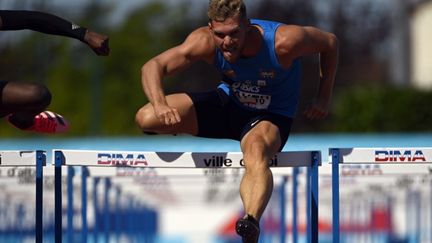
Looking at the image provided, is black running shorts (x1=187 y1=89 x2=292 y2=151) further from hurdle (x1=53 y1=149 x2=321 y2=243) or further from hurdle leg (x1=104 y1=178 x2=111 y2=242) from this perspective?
hurdle leg (x1=104 y1=178 x2=111 y2=242)

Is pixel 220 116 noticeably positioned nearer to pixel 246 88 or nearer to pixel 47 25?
pixel 246 88

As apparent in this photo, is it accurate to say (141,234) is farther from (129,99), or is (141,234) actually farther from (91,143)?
(129,99)

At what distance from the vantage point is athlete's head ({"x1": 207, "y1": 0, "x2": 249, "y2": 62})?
23.9ft

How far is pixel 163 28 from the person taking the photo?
2852 cm

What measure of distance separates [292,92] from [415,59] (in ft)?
84.3

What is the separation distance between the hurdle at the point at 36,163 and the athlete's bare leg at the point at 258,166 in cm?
126

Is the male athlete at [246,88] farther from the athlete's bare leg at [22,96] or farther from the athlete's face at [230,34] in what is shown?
the athlete's bare leg at [22,96]

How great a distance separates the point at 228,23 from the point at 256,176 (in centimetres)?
94

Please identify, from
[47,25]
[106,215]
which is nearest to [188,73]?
[106,215]

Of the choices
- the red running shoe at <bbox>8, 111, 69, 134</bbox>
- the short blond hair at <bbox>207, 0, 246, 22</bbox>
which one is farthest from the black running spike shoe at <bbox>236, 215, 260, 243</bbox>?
the red running shoe at <bbox>8, 111, 69, 134</bbox>

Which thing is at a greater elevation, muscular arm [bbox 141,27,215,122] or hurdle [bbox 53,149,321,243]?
muscular arm [bbox 141,27,215,122]

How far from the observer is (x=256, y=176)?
23.2 ft

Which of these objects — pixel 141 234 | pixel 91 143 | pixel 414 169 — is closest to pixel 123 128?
pixel 91 143

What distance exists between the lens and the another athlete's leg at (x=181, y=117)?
7.75 m
